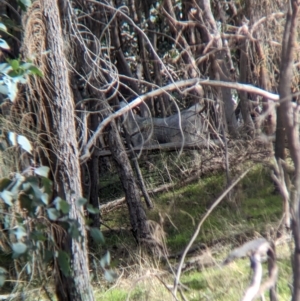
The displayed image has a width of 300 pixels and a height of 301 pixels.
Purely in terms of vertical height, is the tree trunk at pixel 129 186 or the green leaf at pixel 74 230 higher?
the green leaf at pixel 74 230

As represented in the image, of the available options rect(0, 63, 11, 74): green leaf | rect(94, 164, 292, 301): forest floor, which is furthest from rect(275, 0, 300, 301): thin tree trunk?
rect(0, 63, 11, 74): green leaf

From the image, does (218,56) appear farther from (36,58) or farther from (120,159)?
(36,58)

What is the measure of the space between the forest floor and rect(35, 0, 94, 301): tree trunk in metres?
0.50

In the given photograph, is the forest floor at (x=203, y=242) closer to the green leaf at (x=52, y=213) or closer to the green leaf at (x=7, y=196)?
the green leaf at (x=52, y=213)

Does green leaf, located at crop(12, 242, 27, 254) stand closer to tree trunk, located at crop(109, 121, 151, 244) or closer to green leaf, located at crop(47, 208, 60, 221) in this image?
green leaf, located at crop(47, 208, 60, 221)

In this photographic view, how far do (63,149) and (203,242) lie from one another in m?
2.83

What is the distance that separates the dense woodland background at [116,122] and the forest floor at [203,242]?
0.17m

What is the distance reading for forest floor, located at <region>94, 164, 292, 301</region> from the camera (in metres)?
5.59

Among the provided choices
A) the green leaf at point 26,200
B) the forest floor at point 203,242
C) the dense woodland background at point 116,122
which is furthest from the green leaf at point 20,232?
the forest floor at point 203,242

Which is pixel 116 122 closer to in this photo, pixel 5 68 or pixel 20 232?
pixel 5 68

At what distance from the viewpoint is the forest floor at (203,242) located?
559 centimetres

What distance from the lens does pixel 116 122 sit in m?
9.41

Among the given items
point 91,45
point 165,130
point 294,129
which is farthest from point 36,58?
point 165,130

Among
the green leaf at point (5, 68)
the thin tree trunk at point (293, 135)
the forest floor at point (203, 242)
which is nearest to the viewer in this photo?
the thin tree trunk at point (293, 135)
